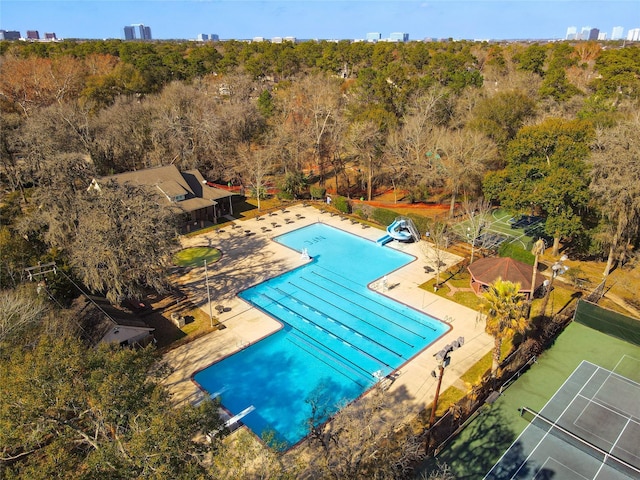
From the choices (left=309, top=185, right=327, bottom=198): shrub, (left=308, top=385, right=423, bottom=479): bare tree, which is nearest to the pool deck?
(left=308, top=385, right=423, bottom=479): bare tree

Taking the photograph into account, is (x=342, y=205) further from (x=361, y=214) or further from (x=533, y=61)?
(x=533, y=61)

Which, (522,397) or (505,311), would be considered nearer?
(505,311)

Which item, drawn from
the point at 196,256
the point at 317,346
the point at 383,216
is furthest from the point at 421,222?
the point at 196,256

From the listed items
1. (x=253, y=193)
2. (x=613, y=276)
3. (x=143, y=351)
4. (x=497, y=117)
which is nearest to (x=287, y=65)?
(x=253, y=193)

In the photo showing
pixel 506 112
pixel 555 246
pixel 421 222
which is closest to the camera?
pixel 555 246

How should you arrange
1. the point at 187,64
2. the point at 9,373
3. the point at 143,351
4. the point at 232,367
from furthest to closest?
1. the point at 187,64
2. the point at 232,367
3. the point at 143,351
4. the point at 9,373

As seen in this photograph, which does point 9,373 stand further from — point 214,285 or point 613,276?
point 613,276
